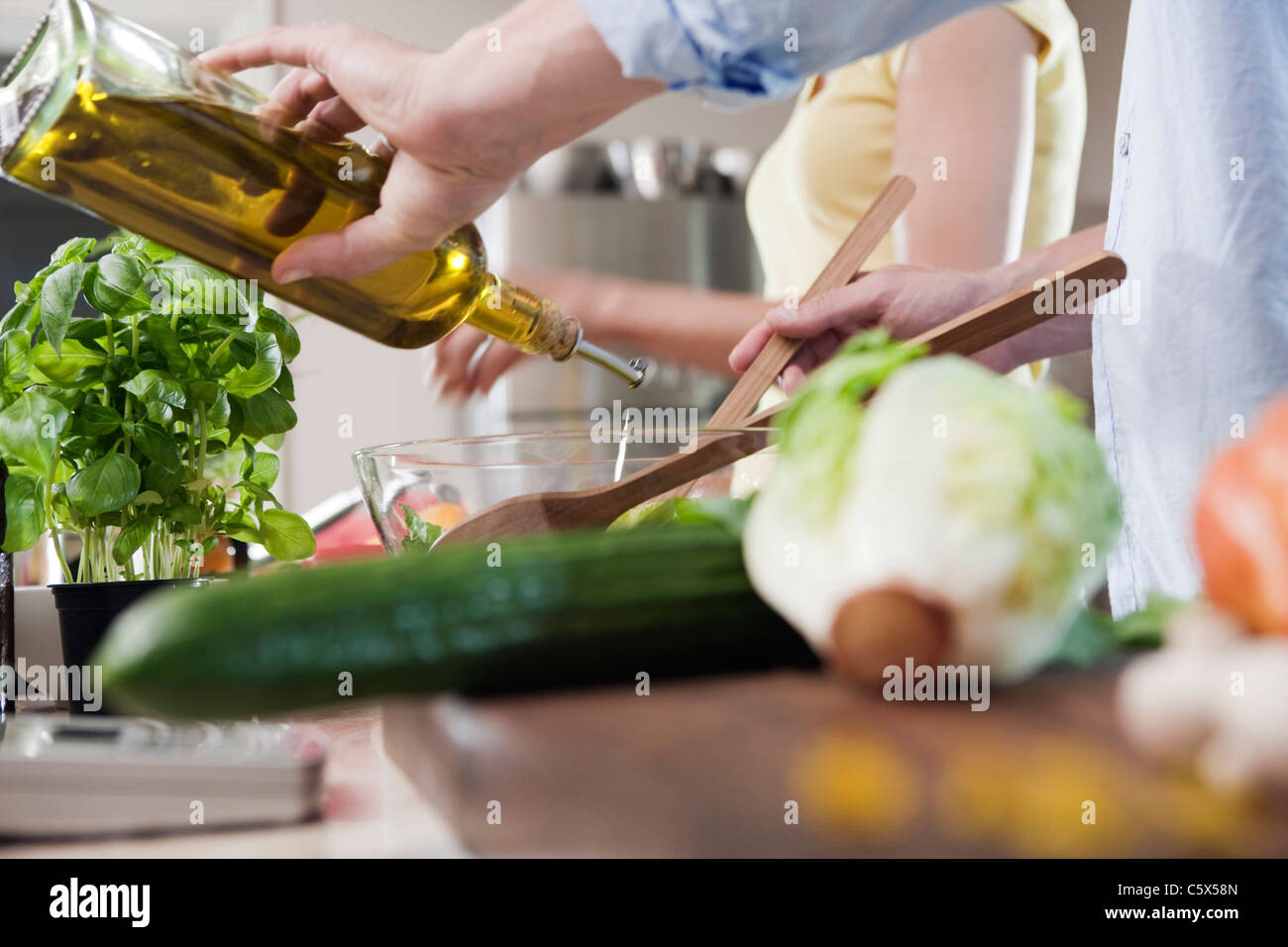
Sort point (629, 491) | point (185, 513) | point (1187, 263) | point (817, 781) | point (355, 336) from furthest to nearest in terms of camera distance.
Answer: point (355, 336)
point (1187, 263)
point (185, 513)
point (629, 491)
point (817, 781)

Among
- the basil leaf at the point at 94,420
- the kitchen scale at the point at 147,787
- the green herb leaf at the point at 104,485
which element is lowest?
the kitchen scale at the point at 147,787

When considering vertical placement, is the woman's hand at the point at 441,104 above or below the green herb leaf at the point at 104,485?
above

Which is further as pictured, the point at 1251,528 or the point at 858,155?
the point at 858,155

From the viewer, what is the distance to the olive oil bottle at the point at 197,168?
0.57 metres

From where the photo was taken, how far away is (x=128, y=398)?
0.70m

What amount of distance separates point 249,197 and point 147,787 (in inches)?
14.9

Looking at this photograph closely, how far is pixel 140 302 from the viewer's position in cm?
69

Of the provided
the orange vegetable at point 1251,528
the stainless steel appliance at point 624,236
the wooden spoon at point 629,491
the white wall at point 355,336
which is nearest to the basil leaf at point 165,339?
the wooden spoon at point 629,491

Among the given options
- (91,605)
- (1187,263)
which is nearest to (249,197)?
(91,605)

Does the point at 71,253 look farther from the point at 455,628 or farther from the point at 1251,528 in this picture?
the point at 1251,528

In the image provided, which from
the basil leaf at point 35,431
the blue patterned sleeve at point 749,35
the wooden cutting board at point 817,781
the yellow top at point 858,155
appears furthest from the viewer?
the yellow top at point 858,155

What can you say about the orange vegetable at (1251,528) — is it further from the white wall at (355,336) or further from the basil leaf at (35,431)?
the white wall at (355,336)

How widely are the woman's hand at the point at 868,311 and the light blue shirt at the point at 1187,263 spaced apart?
18 cm
